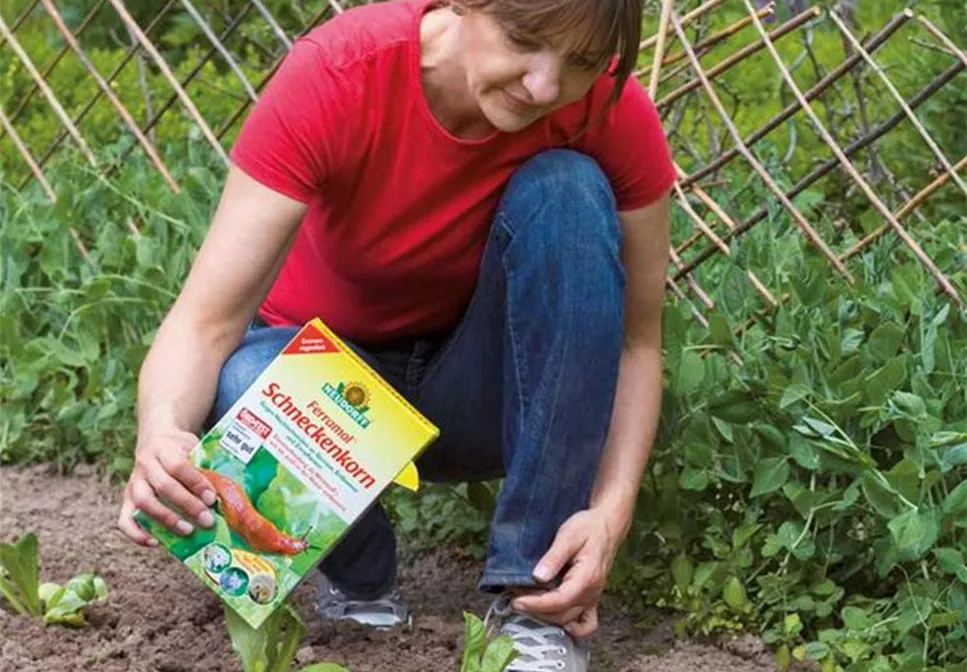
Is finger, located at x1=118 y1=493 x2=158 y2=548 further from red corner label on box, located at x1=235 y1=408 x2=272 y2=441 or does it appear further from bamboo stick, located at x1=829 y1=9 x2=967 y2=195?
bamboo stick, located at x1=829 y1=9 x2=967 y2=195

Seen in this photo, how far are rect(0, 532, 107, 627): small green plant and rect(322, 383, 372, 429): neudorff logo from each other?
18.3 inches

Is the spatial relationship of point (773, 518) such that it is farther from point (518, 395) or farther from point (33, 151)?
point (33, 151)

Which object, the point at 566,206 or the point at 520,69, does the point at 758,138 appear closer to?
the point at 566,206

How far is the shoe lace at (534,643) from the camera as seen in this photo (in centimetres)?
217

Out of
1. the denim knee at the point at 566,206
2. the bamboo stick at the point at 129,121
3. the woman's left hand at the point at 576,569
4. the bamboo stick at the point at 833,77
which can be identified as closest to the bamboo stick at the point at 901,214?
the bamboo stick at the point at 833,77

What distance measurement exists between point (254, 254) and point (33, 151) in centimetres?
207

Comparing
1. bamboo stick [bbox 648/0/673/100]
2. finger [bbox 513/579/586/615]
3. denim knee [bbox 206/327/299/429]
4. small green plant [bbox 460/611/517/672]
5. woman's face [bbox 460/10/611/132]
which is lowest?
finger [bbox 513/579/586/615]

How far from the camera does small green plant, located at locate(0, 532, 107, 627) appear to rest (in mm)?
2291

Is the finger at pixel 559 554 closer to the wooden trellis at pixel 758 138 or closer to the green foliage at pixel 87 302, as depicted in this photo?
the wooden trellis at pixel 758 138

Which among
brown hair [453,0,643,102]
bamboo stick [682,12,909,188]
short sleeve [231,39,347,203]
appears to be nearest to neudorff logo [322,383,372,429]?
short sleeve [231,39,347,203]

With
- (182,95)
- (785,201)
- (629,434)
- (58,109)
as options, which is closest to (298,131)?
(629,434)

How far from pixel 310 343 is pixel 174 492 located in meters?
0.22

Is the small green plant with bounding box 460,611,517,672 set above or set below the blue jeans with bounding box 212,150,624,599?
below

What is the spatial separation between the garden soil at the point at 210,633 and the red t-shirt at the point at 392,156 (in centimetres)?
43
